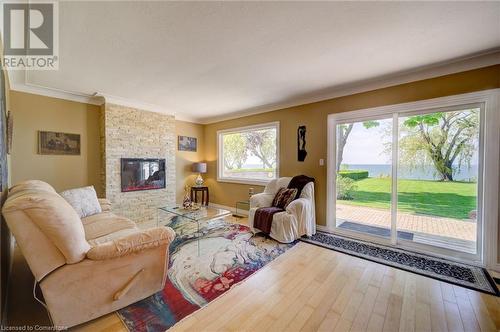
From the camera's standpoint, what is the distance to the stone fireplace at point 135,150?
3.88m

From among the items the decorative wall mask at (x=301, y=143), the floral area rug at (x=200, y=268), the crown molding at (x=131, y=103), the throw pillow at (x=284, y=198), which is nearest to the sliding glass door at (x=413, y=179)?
the decorative wall mask at (x=301, y=143)

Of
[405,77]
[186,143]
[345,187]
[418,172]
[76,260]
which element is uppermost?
[405,77]

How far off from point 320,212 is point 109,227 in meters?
3.23

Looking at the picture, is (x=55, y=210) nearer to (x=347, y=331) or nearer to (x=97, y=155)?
(x=347, y=331)

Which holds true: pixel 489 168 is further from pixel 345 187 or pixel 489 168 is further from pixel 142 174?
Answer: pixel 142 174

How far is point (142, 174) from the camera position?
432 centimetres

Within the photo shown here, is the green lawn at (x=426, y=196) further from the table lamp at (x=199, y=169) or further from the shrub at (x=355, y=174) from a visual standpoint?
the table lamp at (x=199, y=169)

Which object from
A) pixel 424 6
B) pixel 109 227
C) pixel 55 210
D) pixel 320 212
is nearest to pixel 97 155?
pixel 109 227

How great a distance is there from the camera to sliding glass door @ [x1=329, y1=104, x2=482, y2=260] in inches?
101

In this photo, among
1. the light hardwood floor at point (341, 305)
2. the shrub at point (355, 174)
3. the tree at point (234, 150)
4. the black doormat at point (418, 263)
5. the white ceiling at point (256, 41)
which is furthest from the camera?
the tree at point (234, 150)

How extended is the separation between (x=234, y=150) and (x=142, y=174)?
2205 mm

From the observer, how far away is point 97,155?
404 centimetres

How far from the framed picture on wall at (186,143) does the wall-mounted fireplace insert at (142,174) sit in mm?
763

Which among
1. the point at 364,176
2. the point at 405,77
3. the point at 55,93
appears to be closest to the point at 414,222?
the point at 364,176
